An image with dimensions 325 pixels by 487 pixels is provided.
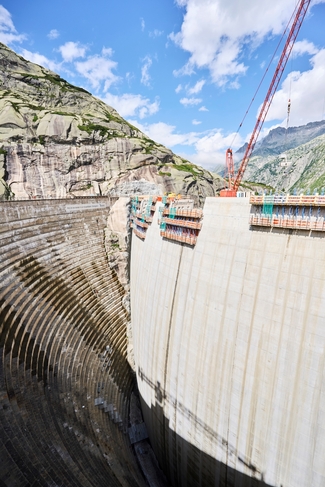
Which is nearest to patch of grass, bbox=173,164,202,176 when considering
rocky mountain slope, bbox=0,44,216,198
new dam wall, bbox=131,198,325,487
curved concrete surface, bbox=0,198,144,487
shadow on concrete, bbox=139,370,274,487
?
rocky mountain slope, bbox=0,44,216,198

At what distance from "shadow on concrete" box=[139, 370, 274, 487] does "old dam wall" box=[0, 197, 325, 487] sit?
0.24 ft

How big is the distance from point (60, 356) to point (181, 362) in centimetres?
809

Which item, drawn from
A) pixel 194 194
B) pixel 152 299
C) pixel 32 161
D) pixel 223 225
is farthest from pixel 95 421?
pixel 32 161

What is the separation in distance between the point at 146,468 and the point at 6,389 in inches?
441

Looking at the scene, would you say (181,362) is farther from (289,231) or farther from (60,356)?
(289,231)

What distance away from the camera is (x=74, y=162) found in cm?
5138

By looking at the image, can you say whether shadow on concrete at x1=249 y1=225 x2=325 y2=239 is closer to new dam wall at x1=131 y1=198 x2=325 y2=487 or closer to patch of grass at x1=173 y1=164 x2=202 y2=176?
new dam wall at x1=131 y1=198 x2=325 y2=487

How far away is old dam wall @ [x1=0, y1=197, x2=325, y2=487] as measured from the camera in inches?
381

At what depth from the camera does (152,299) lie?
17359mm

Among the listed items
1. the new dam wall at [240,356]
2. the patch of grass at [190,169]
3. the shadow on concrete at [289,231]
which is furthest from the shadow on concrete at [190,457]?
the patch of grass at [190,169]

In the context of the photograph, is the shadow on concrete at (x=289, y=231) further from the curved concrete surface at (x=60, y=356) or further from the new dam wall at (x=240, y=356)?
the curved concrete surface at (x=60, y=356)

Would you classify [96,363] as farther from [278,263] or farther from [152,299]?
[278,263]

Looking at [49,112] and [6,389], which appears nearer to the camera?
Result: [6,389]

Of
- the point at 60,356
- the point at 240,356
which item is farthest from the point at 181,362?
the point at 60,356
